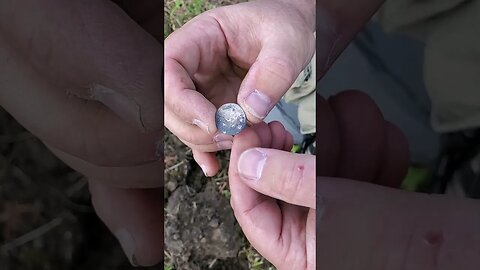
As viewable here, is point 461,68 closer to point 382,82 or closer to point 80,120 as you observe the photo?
point 382,82

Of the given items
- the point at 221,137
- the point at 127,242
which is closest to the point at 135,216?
the point at 127,242

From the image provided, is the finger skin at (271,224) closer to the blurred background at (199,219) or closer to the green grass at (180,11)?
the blurred background at (199,219)

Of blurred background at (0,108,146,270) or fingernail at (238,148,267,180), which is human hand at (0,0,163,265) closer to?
blurred background at (0,108,146,270)

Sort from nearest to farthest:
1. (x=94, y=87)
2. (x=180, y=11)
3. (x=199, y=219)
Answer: (x=94, y=87), (x=180, y=11), (x=199, y=219)

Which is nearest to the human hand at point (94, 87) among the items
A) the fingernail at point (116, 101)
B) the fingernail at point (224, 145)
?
the fingernail at point (116, 101)

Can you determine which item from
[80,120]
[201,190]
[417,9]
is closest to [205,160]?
[201,190]

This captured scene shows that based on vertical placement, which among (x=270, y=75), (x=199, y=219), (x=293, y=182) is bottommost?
(x=199, y=219)

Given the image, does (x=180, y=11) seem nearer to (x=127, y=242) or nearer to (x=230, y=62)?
(x=230, y=62)
